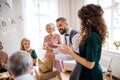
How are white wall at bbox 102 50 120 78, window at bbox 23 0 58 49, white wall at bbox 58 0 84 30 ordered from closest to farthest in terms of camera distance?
white wall at bbox 102 50 120 78 → window at bbox 23 0 58 49 → white wall at bbox 58 0 84 30

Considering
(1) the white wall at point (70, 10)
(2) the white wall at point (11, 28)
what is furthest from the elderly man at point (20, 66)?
(1) the white wall at point (70, 10)

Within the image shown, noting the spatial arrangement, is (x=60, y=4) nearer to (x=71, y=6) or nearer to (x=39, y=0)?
(x=71, y=6)

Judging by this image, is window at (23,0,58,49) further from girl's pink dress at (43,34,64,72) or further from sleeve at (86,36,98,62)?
sleeve at (86,36,98,62)

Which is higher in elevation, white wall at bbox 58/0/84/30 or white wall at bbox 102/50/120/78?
white wall at bbox 58/0/84/30

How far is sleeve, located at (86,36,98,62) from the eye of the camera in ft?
3.82

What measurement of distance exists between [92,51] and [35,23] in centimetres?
349

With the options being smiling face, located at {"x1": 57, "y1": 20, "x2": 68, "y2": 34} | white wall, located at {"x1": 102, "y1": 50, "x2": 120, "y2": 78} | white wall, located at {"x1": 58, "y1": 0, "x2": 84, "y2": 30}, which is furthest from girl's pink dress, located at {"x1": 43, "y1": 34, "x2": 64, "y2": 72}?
white wall, located at {"x1": 58, "y1": 0, "x2": 84, "y2": 30}

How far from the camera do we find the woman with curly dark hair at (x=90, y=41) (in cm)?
118

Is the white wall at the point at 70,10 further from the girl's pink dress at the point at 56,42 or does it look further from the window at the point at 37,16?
the girl's pink dress at the point at 56,42

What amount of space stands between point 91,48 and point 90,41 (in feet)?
0.18

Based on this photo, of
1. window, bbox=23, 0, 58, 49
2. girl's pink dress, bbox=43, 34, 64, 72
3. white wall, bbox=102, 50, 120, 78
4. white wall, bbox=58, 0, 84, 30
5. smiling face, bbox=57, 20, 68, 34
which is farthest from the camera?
white wall, bbox=58, 0, 84, 30

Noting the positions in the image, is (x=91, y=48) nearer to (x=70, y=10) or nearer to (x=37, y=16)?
(x=37, y=16)

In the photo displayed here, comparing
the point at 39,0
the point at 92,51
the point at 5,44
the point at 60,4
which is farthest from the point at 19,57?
the point at 60,4

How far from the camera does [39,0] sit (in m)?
4.50
